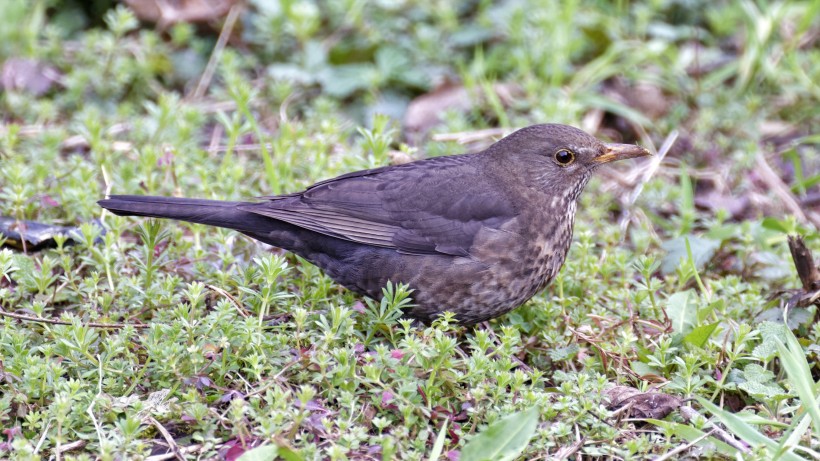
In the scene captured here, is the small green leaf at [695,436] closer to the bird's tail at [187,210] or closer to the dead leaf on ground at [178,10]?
the bird's tail at [187,210]

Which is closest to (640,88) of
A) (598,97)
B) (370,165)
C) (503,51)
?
(598,97)

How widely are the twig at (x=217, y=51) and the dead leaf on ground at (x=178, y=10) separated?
0.21 feet

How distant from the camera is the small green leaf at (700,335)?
382cm

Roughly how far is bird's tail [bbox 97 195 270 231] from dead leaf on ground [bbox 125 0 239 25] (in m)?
2.97

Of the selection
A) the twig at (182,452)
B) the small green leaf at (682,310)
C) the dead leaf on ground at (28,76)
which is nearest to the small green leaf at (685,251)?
the small green leaf at (682,310)

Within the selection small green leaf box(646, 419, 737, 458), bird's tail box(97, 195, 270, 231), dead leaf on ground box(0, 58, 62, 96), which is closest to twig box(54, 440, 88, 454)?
bird's tail box(97, 195, 270, 231)

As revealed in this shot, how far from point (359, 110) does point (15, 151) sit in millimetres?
2203

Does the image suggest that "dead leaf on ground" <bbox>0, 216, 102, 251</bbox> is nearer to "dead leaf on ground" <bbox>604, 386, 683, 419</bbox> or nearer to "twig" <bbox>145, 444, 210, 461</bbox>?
"twig" <bbox>145, 444, 210, 461</bbox>

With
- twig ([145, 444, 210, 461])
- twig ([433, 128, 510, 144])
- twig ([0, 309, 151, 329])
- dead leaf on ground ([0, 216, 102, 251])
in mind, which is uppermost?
twig ([433, 128, 510, 144])

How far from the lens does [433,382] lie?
3.49 meters

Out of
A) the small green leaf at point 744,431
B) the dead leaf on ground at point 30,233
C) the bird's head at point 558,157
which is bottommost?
the dead leaf on ground at point 30,233

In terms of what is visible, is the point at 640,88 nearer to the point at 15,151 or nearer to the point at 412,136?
the point at 412,136

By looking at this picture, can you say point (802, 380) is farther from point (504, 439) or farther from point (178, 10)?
point (178, 10)

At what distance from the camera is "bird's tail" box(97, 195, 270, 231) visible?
394cm
